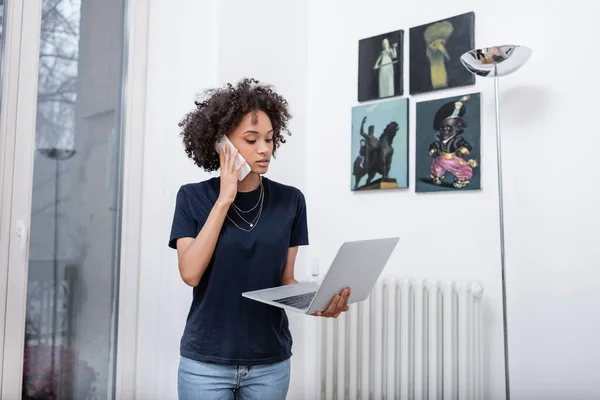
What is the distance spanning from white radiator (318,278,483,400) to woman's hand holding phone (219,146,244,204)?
1000 millimetres

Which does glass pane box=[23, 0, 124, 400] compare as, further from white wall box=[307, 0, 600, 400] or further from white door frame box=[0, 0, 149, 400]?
white wall box=[307, 0, 600, 400]

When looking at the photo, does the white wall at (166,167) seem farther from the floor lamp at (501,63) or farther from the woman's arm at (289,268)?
the floor lamp at (501,63)

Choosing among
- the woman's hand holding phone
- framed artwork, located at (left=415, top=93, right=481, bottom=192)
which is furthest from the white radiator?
the woman's hand holding phone

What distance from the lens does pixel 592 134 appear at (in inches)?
71.2

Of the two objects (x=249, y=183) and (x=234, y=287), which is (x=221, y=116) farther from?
(x=234, y=287)

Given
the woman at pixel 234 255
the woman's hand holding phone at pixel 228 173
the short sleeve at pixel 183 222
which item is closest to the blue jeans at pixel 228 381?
the woman at pixel 234 255

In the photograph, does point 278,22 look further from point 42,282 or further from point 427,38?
point 42,282

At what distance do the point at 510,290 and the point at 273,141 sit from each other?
110 cm

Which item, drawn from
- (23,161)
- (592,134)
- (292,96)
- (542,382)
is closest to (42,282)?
(23,161)

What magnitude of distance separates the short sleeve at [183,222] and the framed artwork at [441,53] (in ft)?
4.17

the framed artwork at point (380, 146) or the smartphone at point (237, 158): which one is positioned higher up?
the framed artwork at point (380, 146)

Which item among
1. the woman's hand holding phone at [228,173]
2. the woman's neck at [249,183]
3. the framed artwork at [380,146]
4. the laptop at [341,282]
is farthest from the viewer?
the framed artwork at [380,146]

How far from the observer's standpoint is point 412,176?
87.0 inches

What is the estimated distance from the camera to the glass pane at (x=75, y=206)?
1.83 m
